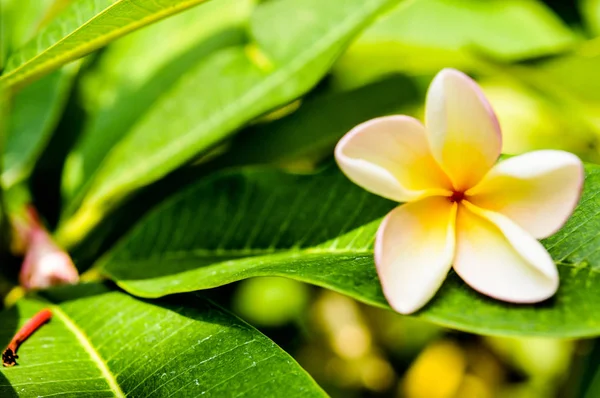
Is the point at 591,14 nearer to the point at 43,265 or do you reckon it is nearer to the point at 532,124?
the point at 532,124

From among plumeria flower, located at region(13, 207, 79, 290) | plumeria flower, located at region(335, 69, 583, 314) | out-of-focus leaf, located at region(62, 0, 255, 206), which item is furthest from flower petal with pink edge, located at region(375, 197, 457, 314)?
out-of-focus leaf, located at region(62, 0, 255, 206)

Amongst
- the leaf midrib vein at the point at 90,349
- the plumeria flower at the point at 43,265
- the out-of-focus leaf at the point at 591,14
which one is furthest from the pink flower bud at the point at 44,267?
the out-of-focus leaf at the point at 591,14

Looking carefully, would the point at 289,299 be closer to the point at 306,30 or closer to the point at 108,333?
the point at 306,30

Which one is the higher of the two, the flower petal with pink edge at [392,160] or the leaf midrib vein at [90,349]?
the flower petal with pink edge at [392,160]

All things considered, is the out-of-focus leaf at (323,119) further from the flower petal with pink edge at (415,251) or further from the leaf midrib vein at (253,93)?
the flower petal with pink edge at (415,251)

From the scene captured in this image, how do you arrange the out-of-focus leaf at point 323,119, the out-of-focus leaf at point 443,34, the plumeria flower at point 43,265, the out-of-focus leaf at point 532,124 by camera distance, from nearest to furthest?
the plumeria flower at point 43,265
the out-of-focus leaf at point 323,119
the out-of-focus leaf at point 532,124
the out-of-focus leaf at point 443,34

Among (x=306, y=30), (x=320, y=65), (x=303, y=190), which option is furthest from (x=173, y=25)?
(x=303, y=190)
